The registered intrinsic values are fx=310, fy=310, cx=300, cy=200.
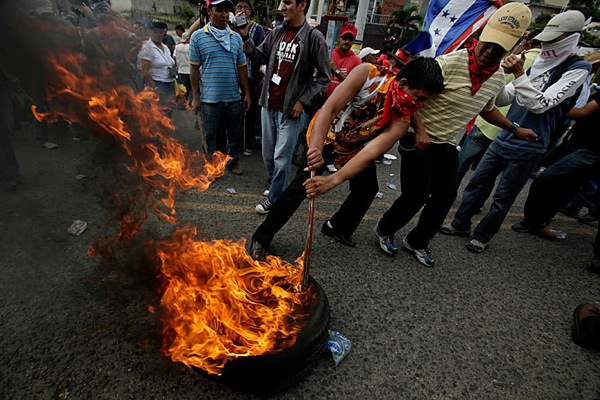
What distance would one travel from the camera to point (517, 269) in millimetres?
3428

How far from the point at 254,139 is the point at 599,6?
178 ft

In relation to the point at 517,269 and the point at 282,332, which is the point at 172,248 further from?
the point at 517,269

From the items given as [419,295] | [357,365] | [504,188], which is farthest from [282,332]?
[504,188]

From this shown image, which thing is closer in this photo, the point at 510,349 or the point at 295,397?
the point at 295,397

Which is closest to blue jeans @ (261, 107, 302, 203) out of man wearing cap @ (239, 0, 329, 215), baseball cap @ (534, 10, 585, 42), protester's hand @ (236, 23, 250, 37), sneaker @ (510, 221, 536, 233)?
man wearing cap @ (239, 0, 329, 215)

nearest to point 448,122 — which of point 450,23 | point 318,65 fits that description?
point 318,65

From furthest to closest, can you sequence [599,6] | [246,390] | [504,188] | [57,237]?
[599,6] < [504,188] < [57,237] < [246,390]

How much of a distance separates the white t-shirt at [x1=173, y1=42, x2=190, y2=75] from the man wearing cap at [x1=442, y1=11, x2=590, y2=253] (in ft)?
20.2

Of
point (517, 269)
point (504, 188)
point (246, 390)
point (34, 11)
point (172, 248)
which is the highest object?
point (34, 11)

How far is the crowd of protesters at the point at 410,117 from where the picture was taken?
229 centimetres

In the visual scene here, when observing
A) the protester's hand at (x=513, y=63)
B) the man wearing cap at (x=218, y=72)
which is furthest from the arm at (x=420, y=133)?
the man wearing cap at (x=218, y=72)

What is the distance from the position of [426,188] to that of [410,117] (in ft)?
2.61

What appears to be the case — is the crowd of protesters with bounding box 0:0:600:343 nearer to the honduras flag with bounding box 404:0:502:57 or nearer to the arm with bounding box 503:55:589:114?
the arm with bounding box 503:55:589:114

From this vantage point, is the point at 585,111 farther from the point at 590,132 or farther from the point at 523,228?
the point at 523,228
